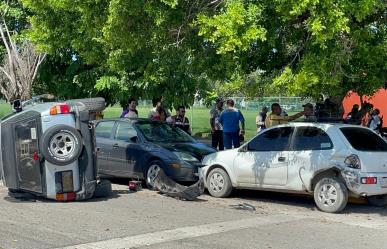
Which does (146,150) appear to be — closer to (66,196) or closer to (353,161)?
(66,196)

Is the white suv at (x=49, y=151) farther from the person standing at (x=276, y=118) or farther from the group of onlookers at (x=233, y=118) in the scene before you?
the person standing at (x=276, y=118)

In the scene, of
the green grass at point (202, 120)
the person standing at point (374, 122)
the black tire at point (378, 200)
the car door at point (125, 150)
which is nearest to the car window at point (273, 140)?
the black tire at point (378, 200)

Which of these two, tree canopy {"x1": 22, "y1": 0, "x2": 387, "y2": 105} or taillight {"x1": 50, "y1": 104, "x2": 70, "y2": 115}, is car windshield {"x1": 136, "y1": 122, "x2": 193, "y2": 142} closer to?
tree canopy {"x1": 22, "y1": 0, "x2": 387, "y2": 105}

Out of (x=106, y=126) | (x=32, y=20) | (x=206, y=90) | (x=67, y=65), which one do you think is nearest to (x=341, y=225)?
(x=106, y=126)

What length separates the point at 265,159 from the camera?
10.5 meters

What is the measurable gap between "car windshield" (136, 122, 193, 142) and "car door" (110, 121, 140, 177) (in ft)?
0.84

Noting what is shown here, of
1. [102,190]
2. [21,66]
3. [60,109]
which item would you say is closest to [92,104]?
[60,109]

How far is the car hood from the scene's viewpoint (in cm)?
1206

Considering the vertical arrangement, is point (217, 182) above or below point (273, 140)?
below

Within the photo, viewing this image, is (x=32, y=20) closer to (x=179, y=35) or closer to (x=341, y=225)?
(x=179, y=35)

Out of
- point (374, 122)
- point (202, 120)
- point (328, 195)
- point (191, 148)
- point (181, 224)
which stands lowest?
point (181, 224)

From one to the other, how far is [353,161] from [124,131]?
17.4ft

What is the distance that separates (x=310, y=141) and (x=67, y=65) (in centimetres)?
1221

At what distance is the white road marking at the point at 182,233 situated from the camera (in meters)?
7.08
